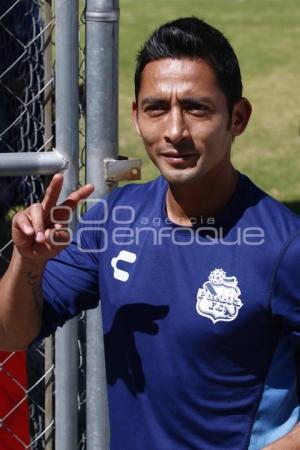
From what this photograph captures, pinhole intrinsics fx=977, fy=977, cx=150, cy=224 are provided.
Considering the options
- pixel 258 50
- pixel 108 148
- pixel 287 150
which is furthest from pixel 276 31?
pixel 108 148

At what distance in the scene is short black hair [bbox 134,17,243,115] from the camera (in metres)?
2.32

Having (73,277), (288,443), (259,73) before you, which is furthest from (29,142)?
(259,73)

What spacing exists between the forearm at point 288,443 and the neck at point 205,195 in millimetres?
545

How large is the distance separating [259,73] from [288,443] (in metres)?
12.1

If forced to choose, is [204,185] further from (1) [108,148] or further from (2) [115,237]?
(1) [108,148]

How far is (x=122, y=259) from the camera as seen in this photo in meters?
2.47

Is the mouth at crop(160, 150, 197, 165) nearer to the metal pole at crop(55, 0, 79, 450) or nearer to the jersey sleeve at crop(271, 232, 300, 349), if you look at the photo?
the jersey sleeve at crop(271, 232, 300, 349)

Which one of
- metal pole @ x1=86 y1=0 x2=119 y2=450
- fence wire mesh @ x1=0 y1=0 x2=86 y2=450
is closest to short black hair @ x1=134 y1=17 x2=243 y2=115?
metal pole @ x1=86 y1=0 x2=119 y2=450

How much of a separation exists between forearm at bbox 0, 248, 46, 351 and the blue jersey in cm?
18

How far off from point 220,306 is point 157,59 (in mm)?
616

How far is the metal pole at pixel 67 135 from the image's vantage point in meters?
2.93

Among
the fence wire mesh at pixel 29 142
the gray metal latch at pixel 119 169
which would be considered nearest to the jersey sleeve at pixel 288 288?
the gray metal latch at pixel 119 169

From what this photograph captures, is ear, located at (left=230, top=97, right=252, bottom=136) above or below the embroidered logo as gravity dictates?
above

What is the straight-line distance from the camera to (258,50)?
1548cm
